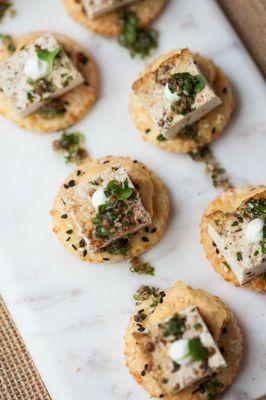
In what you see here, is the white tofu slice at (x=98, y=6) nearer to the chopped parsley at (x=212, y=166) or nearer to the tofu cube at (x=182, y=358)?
the chopped parsley at (x=212, y=166)

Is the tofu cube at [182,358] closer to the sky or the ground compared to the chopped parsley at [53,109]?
closer to the ground

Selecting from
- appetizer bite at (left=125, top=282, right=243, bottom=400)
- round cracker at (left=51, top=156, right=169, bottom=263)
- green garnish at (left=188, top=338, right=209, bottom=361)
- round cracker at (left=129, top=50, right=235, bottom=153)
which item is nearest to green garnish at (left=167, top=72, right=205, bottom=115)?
round cracker at (left=129, top=50, right=235, bottom=153)

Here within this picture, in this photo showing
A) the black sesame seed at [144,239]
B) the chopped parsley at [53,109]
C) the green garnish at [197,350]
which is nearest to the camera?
the green garnish at [197,350]

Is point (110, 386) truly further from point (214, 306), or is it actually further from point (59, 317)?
point (214, 306)

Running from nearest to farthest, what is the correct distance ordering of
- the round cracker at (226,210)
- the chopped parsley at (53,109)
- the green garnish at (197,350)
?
the green garnish at (197,350)
the round cracker at (226,210)
the chopped parsley at (53,109)

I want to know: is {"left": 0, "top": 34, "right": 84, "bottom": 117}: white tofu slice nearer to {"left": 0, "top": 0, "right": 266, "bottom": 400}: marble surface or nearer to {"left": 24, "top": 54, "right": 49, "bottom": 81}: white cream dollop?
{"left": 24, "top": 54, "right": 49, "bottom": 81}: white cream dollop

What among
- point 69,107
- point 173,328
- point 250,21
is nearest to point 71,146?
point 69,107

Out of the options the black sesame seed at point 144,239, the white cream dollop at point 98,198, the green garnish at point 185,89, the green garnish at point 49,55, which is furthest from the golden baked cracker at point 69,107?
the black sesame seed at point 144,239

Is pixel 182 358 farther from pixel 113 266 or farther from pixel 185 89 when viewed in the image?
pixel 185 89
